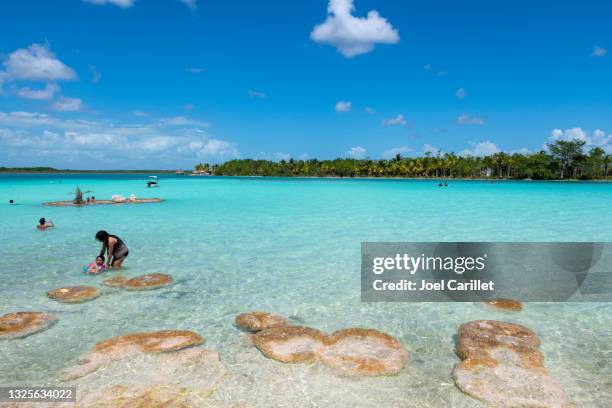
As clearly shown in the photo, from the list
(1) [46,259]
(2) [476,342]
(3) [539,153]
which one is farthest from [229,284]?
(3) [539,153]

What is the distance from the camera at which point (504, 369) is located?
19.5 feet

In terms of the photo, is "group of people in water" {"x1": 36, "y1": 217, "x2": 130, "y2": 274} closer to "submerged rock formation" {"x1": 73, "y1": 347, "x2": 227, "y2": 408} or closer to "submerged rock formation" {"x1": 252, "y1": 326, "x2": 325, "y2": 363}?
"submerged rock formation" {"x1": 73, "y1": 347, "x2": 227, "y2": 408}

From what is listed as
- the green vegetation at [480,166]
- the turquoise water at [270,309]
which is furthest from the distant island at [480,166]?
the turquoise water at [270,309]

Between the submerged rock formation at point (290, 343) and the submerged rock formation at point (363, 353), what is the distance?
20cm

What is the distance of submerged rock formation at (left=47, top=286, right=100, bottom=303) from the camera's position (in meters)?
9.18

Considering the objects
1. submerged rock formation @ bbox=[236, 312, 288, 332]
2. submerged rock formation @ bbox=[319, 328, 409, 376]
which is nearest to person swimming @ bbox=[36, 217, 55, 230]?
submerged rock formation @ bbox=[236, 312, 288, 332]

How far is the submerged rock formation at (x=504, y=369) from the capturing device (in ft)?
17.3

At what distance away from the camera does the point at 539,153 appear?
125 meters

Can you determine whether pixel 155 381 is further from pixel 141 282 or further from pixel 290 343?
pixel 141 282

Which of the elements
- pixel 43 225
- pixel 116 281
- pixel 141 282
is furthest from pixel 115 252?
pixel 43 225

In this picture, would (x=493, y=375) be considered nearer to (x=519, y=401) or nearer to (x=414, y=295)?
(x=519, y=401)

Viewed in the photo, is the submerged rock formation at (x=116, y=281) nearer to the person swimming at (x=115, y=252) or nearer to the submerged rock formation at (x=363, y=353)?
the person swimming at (x=115, y=252)

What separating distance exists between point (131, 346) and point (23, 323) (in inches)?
108

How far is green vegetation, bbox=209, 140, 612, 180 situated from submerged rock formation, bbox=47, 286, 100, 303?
134979 mm
